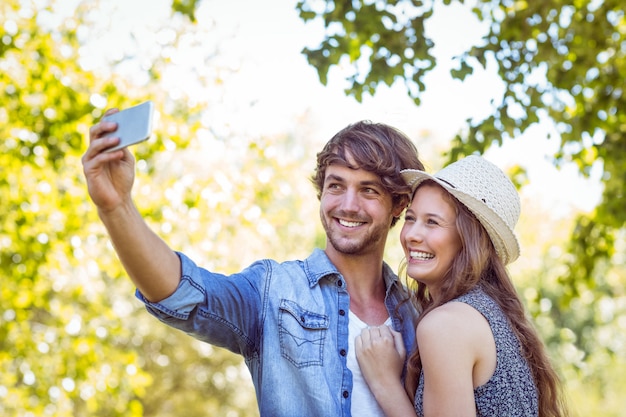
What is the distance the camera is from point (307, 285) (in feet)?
9.07

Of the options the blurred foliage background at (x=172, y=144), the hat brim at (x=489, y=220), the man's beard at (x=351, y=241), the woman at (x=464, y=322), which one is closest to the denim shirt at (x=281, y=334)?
the woman at (x=464, y=322)

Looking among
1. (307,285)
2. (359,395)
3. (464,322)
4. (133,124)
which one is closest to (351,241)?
(307,285)

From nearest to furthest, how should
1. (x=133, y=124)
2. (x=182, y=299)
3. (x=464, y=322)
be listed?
(x=133, y=124)
(x=182, y=299)
(x=464, y=322)

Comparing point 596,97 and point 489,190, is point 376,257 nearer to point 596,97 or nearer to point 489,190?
point 489,190

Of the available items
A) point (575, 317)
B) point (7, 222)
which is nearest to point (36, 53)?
point (7, 222)

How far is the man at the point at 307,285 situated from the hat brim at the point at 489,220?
0.67ft

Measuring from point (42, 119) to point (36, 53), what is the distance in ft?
3.15

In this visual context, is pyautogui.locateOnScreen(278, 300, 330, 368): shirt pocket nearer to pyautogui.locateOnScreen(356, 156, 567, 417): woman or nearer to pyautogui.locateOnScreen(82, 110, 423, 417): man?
pyautogui.locateOnScreen(82, 110, 423, 417): man

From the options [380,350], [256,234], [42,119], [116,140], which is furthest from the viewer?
[256,234]

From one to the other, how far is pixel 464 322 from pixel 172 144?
545 cm

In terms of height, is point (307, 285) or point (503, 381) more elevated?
point (307, 285)

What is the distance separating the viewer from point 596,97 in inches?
224

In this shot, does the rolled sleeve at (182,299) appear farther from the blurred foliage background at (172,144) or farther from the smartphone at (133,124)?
the blurred foliage background at (172,144)

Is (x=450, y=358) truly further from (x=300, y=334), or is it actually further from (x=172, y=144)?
(x=172, y=144)
